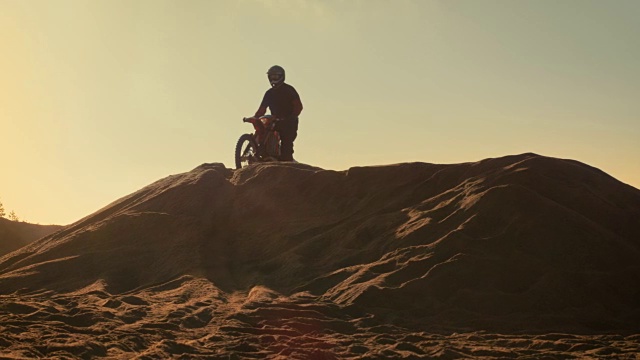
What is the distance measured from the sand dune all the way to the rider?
1.41 meters

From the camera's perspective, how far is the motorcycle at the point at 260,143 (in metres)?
15.6

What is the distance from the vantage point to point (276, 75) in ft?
51.5

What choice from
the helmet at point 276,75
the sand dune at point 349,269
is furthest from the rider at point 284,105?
the sand dune at point 349,269

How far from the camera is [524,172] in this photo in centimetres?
1138

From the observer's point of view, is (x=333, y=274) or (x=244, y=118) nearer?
(x=333, y=274)

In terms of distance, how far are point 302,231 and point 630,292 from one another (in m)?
5.05

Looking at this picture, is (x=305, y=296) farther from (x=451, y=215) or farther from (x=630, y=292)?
(x=630, y=292)

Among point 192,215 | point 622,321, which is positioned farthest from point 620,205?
point 192,215

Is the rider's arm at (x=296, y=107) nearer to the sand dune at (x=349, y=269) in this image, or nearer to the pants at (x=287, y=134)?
the pants at (x=287, y=134)

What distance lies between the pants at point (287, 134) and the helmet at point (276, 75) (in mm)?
859

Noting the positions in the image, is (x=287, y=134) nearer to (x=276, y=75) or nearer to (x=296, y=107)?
(x=296, y=107)

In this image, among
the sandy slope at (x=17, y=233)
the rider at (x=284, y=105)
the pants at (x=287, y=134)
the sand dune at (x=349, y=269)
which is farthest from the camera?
the sandy slope at (x=17, y=233)

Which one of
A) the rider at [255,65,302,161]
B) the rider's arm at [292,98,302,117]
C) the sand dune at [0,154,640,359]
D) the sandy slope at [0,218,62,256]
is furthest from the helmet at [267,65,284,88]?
the sandy slope at [0,218,62,256]

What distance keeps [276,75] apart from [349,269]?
21.6ft
